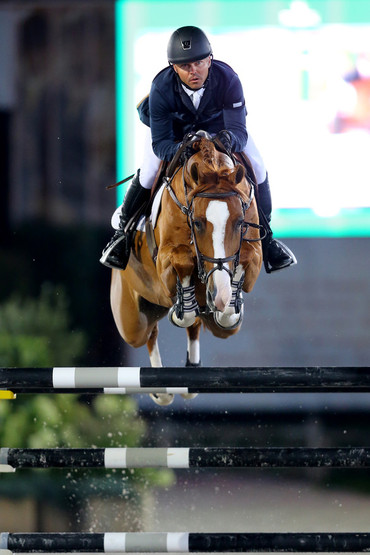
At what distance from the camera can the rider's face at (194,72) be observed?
264cm

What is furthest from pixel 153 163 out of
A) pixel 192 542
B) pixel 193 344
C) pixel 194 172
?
pixel 192 542

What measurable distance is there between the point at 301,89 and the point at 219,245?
2256mm

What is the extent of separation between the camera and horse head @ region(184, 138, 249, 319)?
2527 millimetres

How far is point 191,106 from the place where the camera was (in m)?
2.71

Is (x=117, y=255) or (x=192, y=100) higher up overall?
(x=192, y=100)

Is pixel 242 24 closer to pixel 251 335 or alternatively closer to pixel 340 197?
pixel 340 197

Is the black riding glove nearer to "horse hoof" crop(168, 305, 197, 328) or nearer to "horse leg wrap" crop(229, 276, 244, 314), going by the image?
"horse leg wrap" crop(229, 276, 244, 314)

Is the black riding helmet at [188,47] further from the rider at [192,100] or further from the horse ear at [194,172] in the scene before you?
the horse ear at [194,172]

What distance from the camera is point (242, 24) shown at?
Result: 14.8 ft

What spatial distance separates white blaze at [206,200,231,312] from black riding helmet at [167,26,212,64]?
0.47m

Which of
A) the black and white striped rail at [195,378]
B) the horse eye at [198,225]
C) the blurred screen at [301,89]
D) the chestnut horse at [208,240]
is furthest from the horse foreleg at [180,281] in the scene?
the blurred screen at [301,89]

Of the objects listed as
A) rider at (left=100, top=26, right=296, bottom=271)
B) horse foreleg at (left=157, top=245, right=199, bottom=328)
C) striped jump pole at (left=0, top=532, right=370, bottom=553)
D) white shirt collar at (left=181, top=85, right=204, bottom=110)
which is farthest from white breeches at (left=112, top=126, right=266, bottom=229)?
striped jump pole at (left=0, top=532, right=370, bottom=553)

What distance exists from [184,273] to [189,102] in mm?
544

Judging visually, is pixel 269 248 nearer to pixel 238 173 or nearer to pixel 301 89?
pixel 238 173
